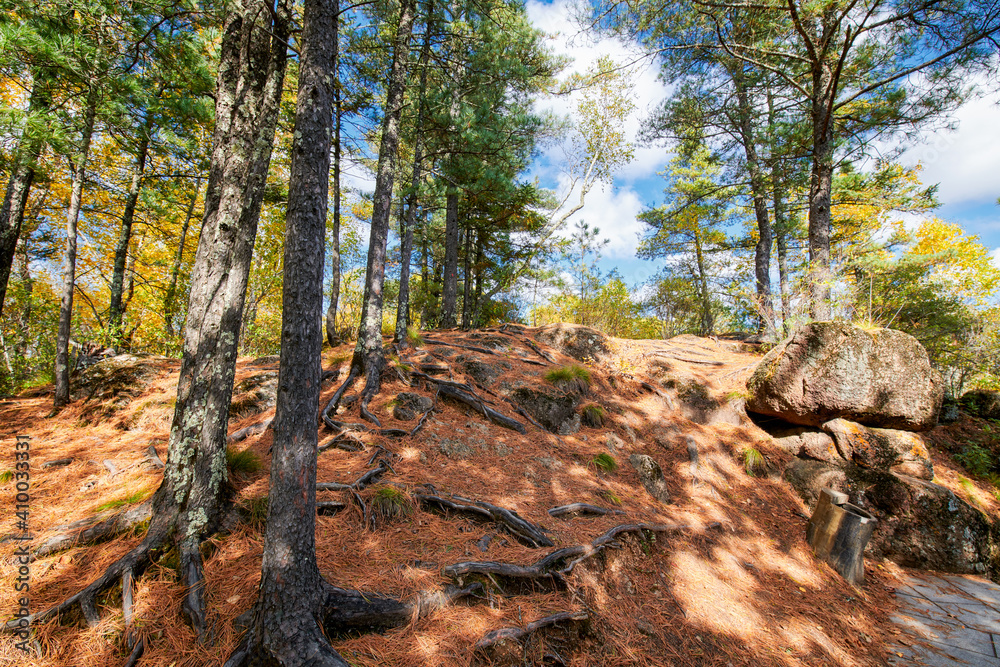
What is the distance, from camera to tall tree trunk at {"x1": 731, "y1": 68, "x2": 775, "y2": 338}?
7.75 m

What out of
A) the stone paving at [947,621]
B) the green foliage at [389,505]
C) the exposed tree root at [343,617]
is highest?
the green foliage at [389,505]

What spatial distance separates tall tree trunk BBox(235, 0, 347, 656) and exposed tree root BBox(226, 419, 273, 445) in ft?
9.50

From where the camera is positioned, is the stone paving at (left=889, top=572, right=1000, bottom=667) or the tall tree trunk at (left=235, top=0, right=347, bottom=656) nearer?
the tall tree trunk at (left=235, top=0, right=347, bottom=656)

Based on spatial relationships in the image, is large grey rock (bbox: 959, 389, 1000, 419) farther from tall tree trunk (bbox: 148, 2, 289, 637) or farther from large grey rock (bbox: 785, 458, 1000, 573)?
tall tree trunk (bbox: 148, 2, 289, 637)

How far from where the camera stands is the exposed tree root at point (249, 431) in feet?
14.7

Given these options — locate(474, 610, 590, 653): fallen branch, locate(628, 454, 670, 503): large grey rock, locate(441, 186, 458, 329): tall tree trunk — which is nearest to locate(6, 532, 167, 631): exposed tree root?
locate(474, 610, 590, 653): fallen branch

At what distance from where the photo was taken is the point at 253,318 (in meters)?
12.2

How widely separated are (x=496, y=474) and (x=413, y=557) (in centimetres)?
155

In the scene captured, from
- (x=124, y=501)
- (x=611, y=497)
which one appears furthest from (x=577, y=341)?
(x=124, y=501)

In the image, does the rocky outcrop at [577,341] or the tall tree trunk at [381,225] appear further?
the rocky outcrop at [577,341]

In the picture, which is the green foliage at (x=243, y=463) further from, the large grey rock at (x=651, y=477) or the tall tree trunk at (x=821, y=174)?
the tall tree trunk at (x=821, y=174)

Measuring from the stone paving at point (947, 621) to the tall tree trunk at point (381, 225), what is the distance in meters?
6.57

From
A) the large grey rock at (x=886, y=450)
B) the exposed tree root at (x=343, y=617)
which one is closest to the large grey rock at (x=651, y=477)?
the large grey rock at (x=886, y=450)

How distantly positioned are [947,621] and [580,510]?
3.78m
